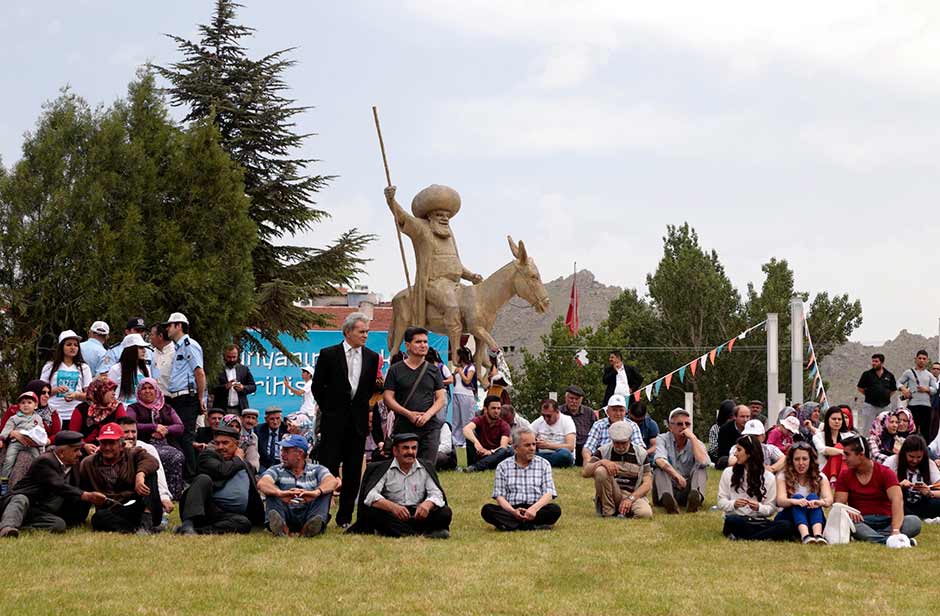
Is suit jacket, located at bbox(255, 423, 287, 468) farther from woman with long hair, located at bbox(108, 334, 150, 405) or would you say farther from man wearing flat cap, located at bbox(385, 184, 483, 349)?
man wearing flat cap, located at bbox(385, 184, 483, 349)

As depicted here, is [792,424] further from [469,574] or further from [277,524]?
[469,574]

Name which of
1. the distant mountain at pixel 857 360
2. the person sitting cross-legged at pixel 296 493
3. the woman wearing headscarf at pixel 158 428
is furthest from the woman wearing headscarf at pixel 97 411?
the distant mountain at pixel 857 360

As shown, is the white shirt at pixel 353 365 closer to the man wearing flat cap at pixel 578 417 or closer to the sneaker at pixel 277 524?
the sneaker at pixel 277 524

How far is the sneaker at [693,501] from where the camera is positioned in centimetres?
1303

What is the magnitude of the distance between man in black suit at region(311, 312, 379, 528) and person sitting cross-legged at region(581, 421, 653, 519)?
259 centimetres

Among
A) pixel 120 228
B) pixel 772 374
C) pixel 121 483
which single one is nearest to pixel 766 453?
pixel 121 483

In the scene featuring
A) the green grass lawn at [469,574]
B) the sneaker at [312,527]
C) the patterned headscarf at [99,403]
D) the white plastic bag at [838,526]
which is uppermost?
the patterned headscarf at [99,403]

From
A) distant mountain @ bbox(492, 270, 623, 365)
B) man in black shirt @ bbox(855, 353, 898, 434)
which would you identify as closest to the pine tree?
man in black shirt @ bbox(855, 353, 898, 434)

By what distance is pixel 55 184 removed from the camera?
22.2 m

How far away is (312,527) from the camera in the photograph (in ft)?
35.2

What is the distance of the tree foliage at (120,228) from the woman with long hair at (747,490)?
12518 millimetres

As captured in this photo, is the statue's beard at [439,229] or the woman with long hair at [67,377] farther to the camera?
the statue's beard at [439,229]

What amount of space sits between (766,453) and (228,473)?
531 centimetres

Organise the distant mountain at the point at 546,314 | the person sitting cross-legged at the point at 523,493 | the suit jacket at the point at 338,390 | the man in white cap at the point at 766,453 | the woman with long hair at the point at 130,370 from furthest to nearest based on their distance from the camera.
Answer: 1. the distant mountain at the point at 546,314
2. the woman with long hair at the point at 130,370
3. the man in white cap at the point at 766,453
4. the person sitting cross-legged at the point at 523,493
5. the suit jacket at the point at 338,390
